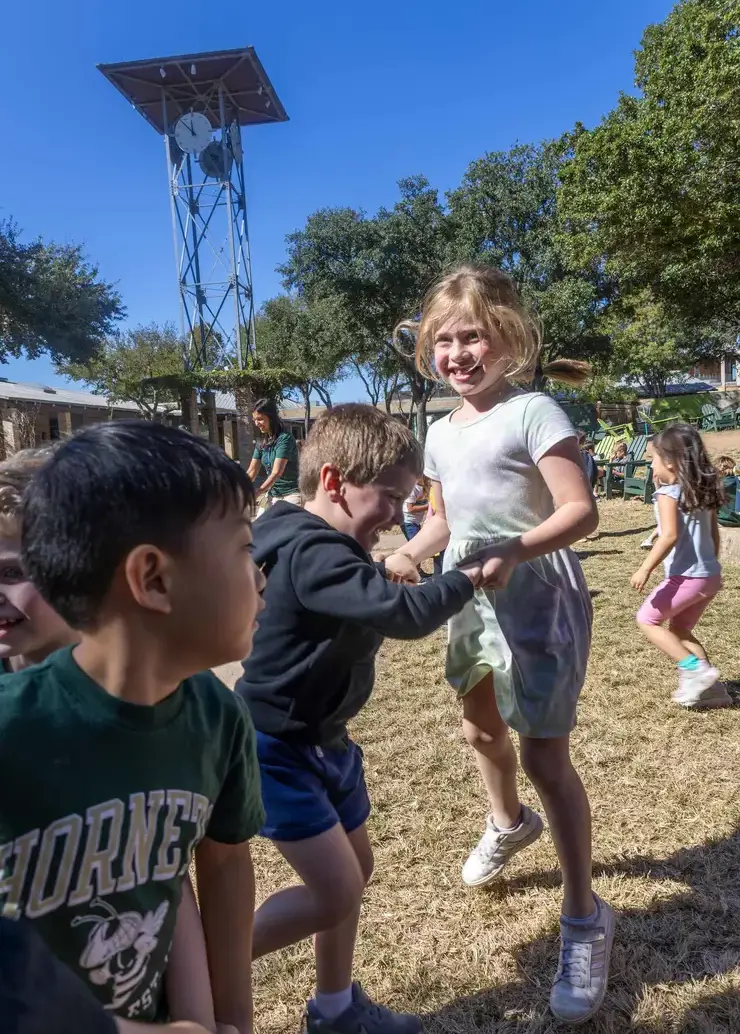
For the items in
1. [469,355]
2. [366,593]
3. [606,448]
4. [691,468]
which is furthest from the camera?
[606,448]

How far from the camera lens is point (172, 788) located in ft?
3.09

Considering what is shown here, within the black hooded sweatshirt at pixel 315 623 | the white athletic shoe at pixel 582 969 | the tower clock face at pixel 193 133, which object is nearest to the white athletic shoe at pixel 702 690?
the white athletic shoe at pixel 582 969

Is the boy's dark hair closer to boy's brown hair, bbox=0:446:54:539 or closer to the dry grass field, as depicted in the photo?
boy's brown hair, bbox=0:446:54:539

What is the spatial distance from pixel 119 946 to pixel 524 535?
4.12ft

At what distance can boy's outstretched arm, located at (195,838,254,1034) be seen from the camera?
1107 millimetres

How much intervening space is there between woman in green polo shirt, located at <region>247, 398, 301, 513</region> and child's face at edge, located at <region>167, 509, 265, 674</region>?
20.8 ft

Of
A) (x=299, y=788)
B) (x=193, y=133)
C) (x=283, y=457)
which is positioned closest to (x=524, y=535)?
(x=299, y=788)

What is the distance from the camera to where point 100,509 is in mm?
841

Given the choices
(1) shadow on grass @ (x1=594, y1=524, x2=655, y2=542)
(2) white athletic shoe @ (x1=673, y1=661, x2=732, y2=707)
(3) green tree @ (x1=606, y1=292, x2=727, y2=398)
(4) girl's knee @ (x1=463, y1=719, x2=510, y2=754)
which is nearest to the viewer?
(4) girl's knee @ (x1=463, y1=719, x2=510, y2=754)

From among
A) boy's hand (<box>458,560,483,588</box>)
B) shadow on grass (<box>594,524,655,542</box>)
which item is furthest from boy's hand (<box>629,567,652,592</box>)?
shadow on grass (<box>594,524,655,542</box>)

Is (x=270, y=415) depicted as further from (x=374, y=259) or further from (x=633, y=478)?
(x=374, y=259)

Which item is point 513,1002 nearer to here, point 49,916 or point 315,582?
point 315,582

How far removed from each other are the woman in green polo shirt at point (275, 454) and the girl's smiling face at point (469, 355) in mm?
5192

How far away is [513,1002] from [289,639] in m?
1.21
